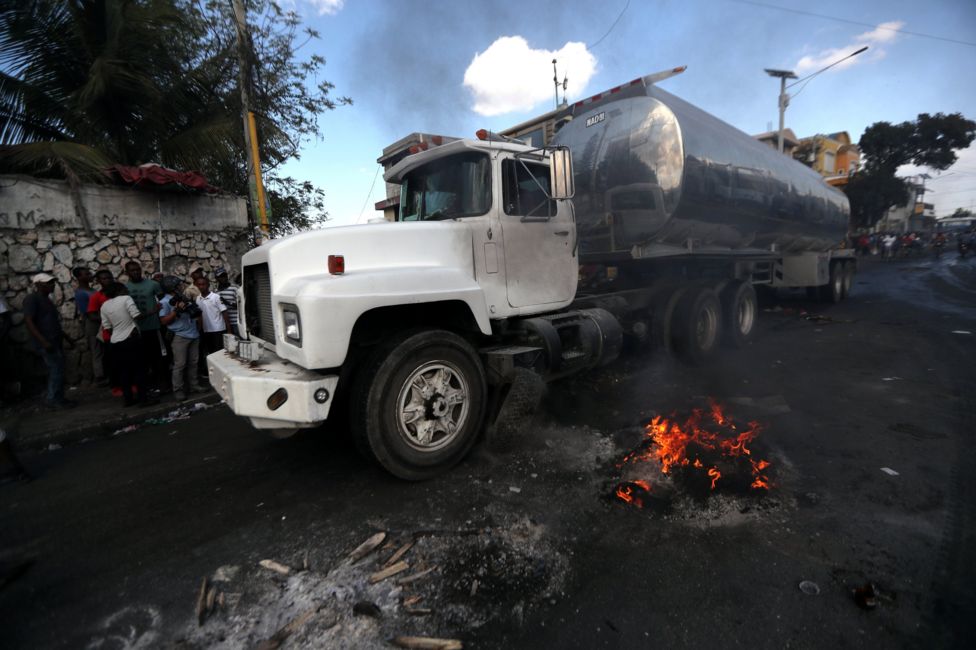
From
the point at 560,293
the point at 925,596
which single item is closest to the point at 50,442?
the point at 560,293

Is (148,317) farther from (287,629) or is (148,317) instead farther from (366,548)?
(287,629)

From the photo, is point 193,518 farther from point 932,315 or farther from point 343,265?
point 932,315

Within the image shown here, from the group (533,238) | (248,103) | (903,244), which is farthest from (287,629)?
(903,244)

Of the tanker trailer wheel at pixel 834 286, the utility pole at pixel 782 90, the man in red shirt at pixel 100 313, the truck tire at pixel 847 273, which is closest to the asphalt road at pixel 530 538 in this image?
the man in red shirt at pixel 100 313

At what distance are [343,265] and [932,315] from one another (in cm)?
1191

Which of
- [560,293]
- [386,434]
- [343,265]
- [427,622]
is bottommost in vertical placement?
[427,622]

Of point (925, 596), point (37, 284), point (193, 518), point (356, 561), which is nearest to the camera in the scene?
point (925, 596)

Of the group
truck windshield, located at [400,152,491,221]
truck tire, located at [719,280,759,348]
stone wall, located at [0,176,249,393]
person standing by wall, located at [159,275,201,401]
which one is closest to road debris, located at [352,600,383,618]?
truck windshield, located at [400,152,491,221]

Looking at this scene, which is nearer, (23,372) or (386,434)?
(386,434)

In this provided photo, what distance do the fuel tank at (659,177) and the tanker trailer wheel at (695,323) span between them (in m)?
0.69

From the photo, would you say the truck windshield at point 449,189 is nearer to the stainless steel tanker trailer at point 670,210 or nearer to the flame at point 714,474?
the stainless steel tanker trailer at point 670,210

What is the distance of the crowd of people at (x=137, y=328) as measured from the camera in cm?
561

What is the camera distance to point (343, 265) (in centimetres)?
321

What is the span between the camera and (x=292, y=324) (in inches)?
124
